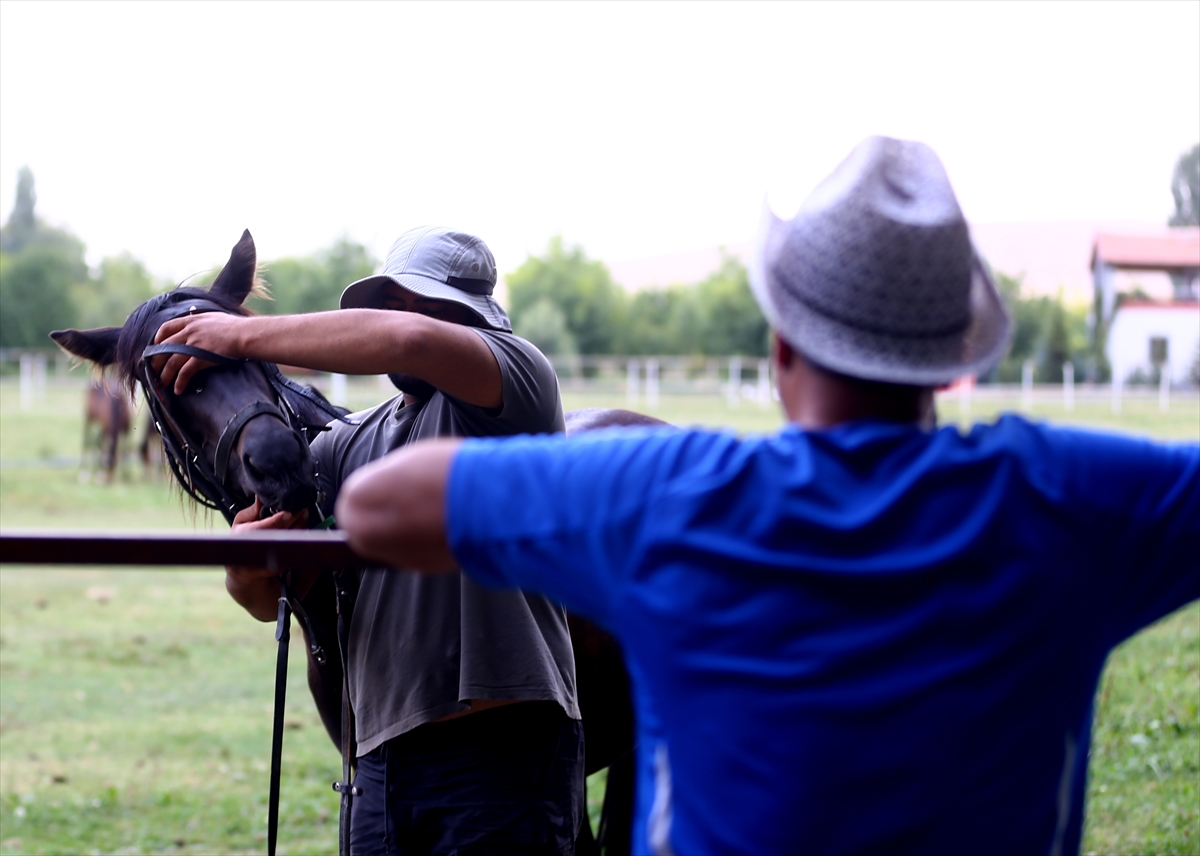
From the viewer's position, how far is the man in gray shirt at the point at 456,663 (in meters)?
2.36

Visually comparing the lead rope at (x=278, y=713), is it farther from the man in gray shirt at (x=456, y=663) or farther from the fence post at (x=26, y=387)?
the fence post at (x=26, y=387)

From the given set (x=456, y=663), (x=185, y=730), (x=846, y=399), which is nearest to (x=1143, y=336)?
(x=185, y=730)

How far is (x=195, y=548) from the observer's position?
5.21 ft

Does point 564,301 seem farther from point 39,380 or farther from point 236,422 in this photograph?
point 236,422

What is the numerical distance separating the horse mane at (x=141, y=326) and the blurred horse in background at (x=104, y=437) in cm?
1598

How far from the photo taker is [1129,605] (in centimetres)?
121

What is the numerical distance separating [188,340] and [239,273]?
1.43 feet

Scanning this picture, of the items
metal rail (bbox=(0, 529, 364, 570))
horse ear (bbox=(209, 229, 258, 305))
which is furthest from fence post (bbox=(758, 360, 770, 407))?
metal rail (bbox=(0, 529, 364, 570))

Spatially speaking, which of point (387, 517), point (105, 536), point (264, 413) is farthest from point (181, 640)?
point (387, 517)

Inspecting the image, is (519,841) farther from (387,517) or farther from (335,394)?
(335,394)

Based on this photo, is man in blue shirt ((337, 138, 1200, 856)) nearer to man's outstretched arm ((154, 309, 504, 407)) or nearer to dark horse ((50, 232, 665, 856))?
man's outstretched arm ((154, 309, 504, 407))

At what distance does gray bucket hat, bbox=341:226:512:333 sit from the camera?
251 cm

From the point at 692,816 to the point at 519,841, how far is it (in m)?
1.36

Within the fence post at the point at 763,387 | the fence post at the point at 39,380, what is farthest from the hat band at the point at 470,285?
the fence post at the point at 763,387
